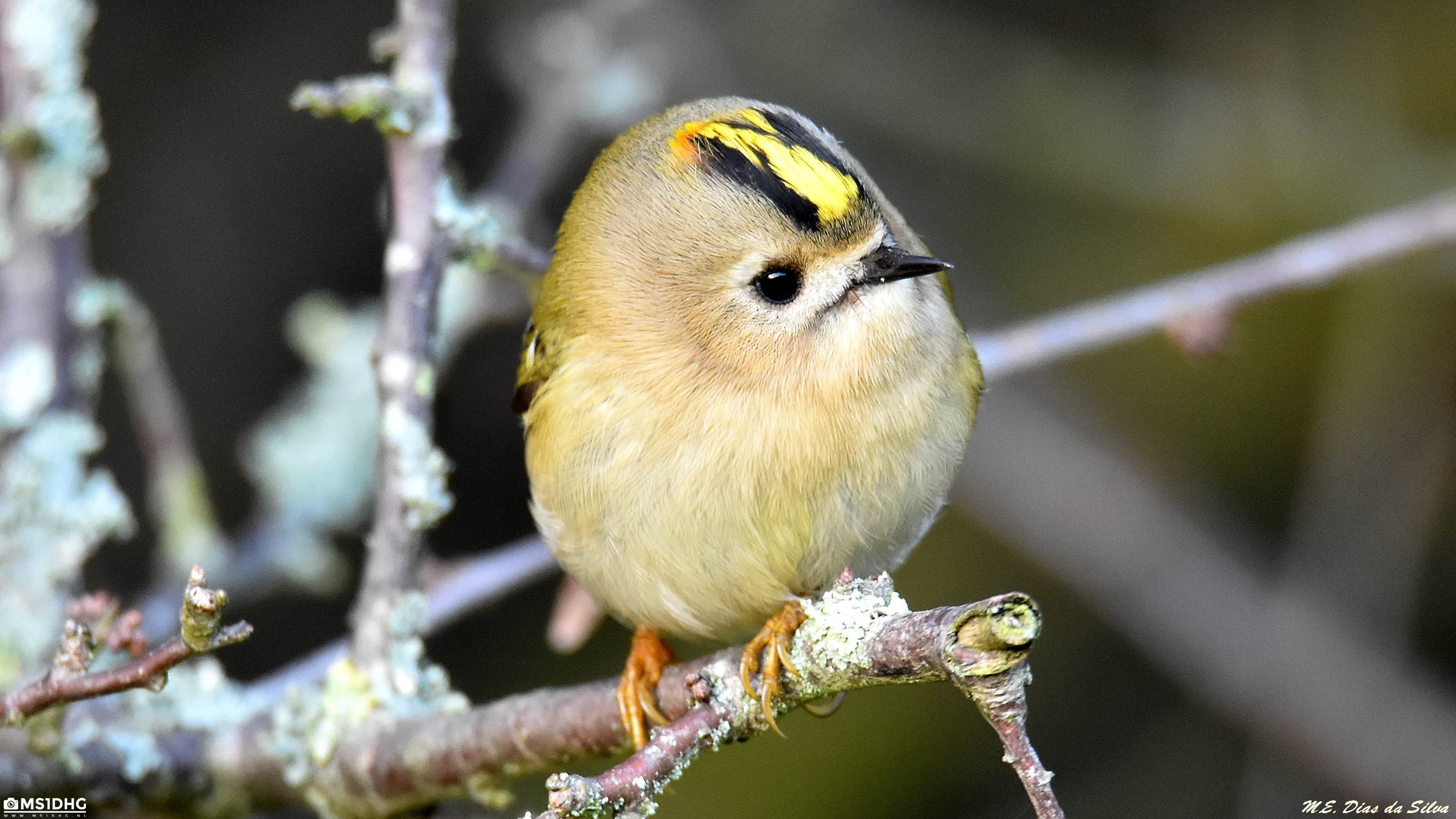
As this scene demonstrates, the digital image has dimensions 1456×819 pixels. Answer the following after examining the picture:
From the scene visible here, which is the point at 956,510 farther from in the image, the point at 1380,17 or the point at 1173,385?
the point at 1380,17

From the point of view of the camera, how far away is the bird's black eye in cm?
196

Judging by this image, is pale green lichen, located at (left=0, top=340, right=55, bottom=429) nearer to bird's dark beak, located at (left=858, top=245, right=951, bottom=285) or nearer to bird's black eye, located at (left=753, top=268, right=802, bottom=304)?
bird's black eye, located at (left=753, top=268, right=802, bottom=304)

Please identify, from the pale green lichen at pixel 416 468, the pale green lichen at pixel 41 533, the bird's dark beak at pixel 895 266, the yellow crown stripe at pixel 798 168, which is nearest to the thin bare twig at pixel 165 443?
the pale green lichen at pixel 41 533

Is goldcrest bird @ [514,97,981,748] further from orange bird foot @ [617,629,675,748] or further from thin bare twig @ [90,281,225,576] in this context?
thin bare twig @ [90,281,225,576]

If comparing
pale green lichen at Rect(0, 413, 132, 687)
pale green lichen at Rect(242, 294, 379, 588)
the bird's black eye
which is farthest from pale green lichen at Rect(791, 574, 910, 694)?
pale green lichen at Rect(242, 294, 379, 588)

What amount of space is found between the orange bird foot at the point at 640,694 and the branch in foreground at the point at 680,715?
17mm

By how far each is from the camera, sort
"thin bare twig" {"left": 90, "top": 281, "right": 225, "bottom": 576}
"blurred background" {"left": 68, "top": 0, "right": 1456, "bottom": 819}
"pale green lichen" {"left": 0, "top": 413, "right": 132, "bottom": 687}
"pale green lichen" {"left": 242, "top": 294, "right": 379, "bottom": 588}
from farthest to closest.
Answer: "blurred background" {"left": 68, "top": 0, "right": 1456, "bottom": 819} < "pale green lichen" {"left": 242, "top": 294, "right": 379, "bottom": 588} < "thin bare twig" {"left": 90, "top": 281, "right": 225, "bottom": 576} < "pale green lichen" {"left": 0, "top": 413, "right": 132, "bottom": 687}

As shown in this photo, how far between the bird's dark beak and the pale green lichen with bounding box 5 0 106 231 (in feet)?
4.45

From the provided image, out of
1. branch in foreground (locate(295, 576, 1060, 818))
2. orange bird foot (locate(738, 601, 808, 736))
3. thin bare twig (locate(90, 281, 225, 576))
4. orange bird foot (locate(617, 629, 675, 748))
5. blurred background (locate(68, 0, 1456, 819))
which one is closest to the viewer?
branch in foreground (locate(295, 576, 1060, 818))

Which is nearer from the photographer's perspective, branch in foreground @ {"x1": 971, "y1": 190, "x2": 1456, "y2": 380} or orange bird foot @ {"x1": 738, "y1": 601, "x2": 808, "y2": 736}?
orange bird foot @ {"x1": 738, "y1": 601, "x2": 808, "y2": 736}

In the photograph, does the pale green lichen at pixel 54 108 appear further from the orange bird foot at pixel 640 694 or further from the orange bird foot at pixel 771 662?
the orange bird foot at pixel 771 662

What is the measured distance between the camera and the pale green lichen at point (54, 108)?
2215 mm

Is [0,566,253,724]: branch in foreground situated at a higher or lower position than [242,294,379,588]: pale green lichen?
lower

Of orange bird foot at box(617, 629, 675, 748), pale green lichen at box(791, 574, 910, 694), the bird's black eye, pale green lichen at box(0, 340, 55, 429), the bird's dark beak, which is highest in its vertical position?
pale green lichen at box(0, 340, 55, 429)
